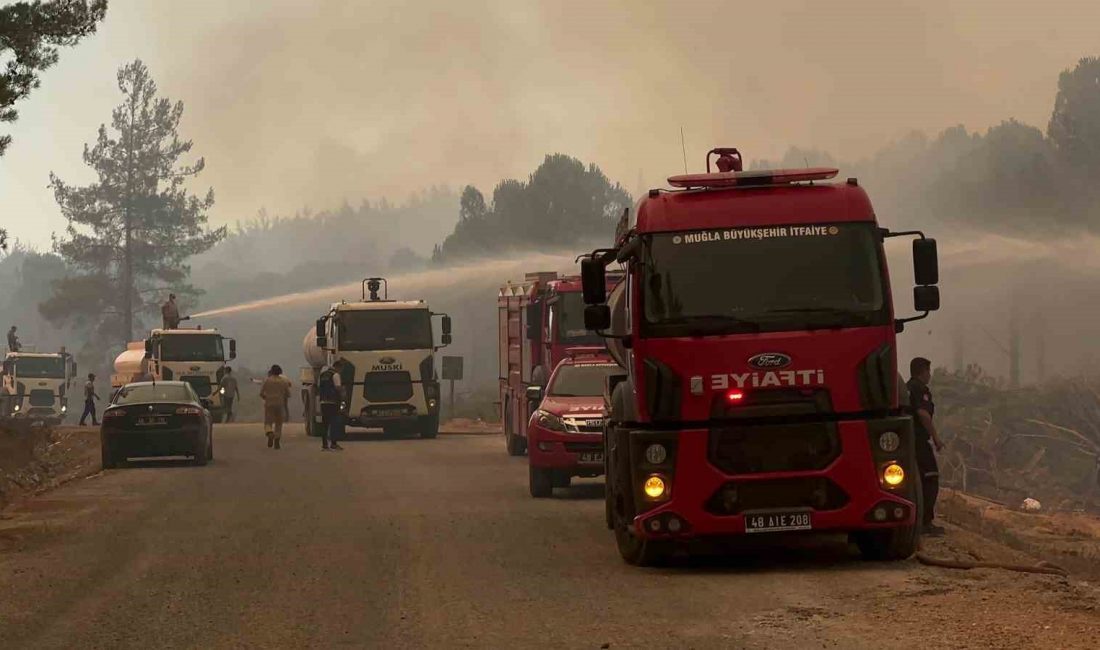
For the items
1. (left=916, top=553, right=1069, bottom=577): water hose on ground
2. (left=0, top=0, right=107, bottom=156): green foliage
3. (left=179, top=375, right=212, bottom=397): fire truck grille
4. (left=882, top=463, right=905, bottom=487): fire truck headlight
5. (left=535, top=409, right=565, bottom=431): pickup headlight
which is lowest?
(left=916, top=553, right=1069, bottom=577): water hose on ground

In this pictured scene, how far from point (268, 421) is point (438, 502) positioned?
1735 cm

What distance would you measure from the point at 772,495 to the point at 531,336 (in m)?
18.1

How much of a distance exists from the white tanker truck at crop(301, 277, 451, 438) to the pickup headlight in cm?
1854

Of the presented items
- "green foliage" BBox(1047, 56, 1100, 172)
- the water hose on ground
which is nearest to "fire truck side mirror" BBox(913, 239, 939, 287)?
the water hose on ground

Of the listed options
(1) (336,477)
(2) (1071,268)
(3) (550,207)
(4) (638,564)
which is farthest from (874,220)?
(3) (550,207)

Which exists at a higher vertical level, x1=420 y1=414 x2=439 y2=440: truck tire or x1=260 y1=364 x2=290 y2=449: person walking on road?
x1=260 y1=364 x2=290 y2=449: person walking on road

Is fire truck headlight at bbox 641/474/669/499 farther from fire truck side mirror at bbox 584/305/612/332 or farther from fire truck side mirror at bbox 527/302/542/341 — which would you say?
fire truck side mirror at bbox 527/302/542/341

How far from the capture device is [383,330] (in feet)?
133

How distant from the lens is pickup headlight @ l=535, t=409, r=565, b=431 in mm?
21375

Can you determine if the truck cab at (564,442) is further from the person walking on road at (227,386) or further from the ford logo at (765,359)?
the person walking on road at (227,386)

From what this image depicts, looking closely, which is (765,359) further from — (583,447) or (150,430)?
(150,430)

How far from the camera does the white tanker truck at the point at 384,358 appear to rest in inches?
1588

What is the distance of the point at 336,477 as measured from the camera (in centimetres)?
2656

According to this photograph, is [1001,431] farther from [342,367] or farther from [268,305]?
[268,305]
